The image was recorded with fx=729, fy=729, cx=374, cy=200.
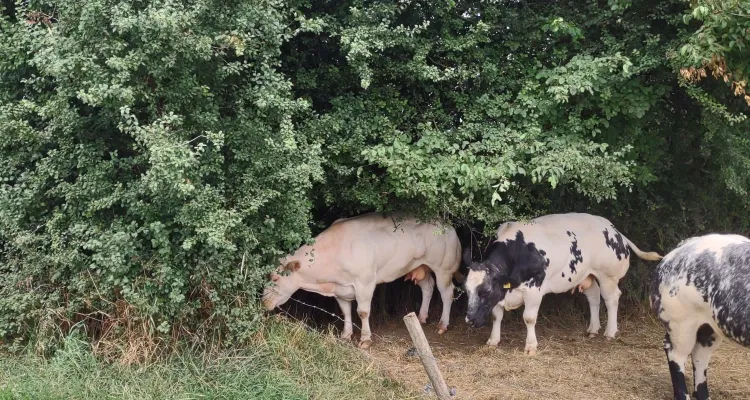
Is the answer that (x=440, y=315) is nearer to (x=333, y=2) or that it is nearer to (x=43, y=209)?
(x=333, y=2)

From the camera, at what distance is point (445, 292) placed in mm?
9484

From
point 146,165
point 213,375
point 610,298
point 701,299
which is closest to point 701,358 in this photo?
point 701,299

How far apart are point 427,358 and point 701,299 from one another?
91.7 inches

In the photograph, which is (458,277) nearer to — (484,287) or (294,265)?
(484,287)

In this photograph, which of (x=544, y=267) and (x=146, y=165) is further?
(x=544, y=267)

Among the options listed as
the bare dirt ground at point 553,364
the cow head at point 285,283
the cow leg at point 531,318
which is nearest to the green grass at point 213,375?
the bare dirt ground at point 553,364

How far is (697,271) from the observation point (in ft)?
20.2

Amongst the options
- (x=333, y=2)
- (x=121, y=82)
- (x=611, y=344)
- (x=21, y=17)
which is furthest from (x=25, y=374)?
(x=611, y=344)

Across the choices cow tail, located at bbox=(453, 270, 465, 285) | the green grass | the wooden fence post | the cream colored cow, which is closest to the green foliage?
the green grass

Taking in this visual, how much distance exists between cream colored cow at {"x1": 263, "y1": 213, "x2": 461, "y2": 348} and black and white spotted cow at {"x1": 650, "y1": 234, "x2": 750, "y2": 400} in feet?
8.17

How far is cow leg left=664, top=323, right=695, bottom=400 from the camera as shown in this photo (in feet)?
20.7

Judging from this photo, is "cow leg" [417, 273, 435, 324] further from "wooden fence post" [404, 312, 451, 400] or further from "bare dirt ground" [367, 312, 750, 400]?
"wooden fence post" [404, 312, 451, 400]

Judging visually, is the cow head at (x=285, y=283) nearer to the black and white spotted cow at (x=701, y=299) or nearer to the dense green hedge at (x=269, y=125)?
the dense green hedge at (x=269, y=125)

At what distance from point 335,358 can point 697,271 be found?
3.28 meters
